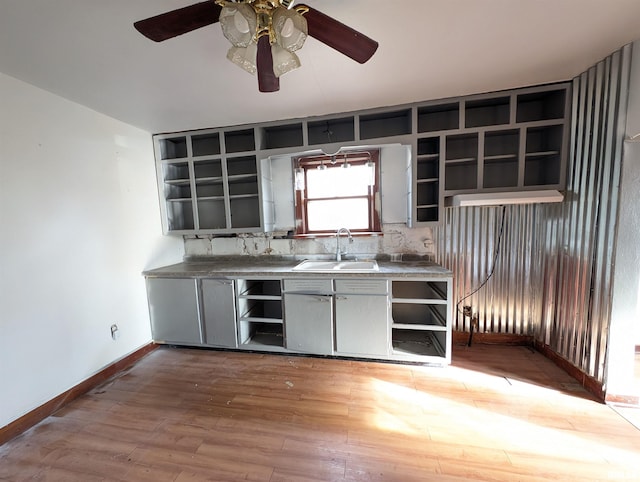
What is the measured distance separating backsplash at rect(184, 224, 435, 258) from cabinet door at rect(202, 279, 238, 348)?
64 cm

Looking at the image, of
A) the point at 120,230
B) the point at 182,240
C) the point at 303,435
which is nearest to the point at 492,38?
the point at 303,435

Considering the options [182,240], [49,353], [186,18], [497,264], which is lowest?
[49,353]

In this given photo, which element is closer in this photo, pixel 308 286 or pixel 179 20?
pixel 179 20

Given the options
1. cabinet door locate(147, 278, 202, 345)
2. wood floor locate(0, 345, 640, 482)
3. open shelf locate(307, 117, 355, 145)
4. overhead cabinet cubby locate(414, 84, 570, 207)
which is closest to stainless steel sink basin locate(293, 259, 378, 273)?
overhead cabinet cubby locate(414, 84, 570, 207)

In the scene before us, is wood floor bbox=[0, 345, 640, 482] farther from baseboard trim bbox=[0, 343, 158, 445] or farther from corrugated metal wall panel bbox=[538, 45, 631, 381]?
corrugated metal wall panel bbox=[538, 45, 631, 381]

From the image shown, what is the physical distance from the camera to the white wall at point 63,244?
5.17 feet

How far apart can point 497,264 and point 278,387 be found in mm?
2364

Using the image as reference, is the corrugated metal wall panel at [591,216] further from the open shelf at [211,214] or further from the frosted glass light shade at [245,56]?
the open shelf at [211,214]

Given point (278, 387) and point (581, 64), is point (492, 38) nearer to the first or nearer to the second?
point (581, 64)

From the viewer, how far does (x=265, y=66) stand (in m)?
1.21

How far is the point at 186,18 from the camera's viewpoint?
100 cm

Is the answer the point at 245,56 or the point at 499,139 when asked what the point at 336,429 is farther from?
the point at 499,139

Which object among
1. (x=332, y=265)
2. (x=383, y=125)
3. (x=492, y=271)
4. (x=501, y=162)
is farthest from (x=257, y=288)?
(x=501, y=162)

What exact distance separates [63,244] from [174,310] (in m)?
1.07
